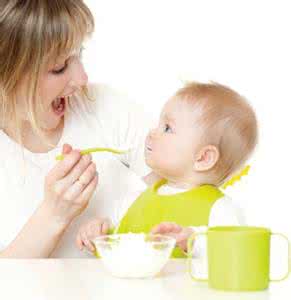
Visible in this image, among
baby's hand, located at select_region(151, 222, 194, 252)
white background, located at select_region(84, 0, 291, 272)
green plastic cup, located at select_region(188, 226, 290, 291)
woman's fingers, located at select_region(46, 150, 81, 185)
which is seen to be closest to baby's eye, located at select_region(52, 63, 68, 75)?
woman's fingers, located at select_region(46, 150, 81, 185)

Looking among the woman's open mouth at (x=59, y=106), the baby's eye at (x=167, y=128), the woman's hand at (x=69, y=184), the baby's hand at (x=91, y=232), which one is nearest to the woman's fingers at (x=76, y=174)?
the woman's hand at (x=69, y=184)

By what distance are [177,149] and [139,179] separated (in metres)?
0.25

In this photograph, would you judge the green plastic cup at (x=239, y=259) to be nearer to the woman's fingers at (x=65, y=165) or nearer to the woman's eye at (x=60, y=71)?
the woman's fingers at (x=65, y=165)

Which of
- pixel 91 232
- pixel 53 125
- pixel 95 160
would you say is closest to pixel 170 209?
pixel 91 232

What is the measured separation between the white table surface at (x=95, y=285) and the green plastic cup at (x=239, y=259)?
0.02 metres

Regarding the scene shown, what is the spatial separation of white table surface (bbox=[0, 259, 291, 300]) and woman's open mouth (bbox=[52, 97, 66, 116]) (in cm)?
69

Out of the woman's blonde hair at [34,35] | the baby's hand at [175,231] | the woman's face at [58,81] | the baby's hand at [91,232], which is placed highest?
the woman's blonde hair at [34,35]

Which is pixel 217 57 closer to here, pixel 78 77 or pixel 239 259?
pixel 78 77

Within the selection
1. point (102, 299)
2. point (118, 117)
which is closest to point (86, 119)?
point (118, 117)

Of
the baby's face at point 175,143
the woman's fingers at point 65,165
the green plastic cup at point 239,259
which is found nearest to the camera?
the green plastic cup at point 239,259

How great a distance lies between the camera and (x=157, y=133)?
2.12 meters

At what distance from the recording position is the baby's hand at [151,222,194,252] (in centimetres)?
171

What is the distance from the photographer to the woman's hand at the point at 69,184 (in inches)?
77.5

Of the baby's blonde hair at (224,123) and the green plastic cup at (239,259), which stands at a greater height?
the baby's blonde hair at (224,123)
